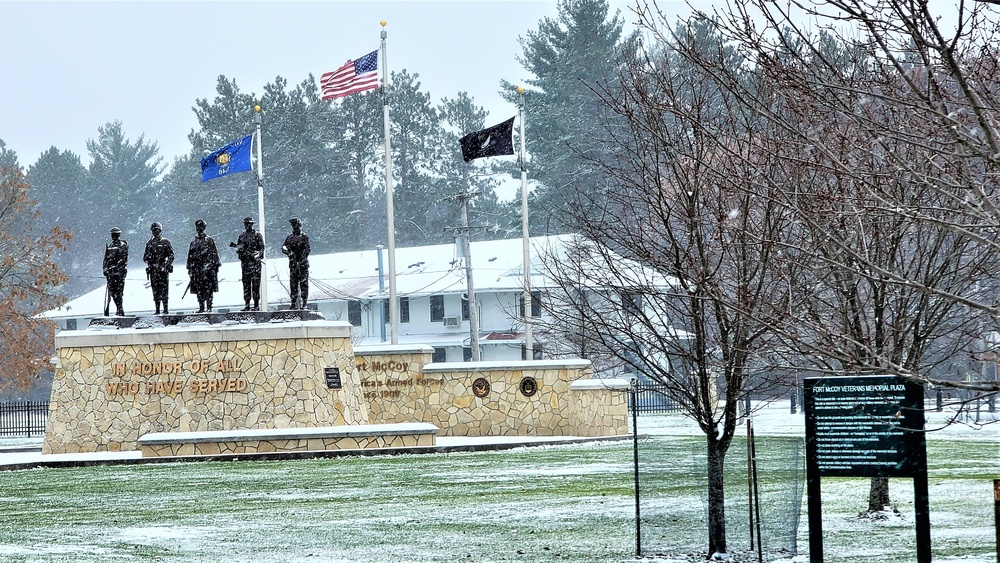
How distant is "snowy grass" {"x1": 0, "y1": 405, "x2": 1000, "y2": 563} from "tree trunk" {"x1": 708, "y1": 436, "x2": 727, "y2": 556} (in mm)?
Result: 109

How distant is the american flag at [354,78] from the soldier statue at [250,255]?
6199mm

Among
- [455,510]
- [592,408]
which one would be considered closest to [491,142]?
[592,408]

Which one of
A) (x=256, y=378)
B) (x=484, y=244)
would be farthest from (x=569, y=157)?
(x=256, y=378)

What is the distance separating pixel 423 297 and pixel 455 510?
4203 cm

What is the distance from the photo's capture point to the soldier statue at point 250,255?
27484 mm

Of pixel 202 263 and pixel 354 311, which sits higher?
pixel 202 263

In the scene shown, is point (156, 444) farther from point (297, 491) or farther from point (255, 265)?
point (297, 491)

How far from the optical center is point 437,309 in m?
57.8

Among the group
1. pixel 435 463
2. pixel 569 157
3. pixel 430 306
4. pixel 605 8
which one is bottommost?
pixel 435 463

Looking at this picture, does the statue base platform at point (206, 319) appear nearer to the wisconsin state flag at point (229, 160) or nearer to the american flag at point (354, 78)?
the wisconsin state flag at point (229, 160)

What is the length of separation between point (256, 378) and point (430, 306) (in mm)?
30703

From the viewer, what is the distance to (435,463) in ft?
76.8

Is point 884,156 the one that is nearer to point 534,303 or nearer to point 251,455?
point 251,455

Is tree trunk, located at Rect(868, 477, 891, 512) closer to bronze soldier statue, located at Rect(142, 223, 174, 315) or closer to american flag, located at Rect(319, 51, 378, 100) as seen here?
bronze soldier statue, located at Rect(142, 223, 174, 315)
